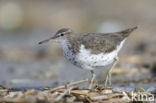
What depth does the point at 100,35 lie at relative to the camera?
25.0 feet

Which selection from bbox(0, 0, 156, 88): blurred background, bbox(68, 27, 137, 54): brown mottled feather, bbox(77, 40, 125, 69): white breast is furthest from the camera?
bbox(0, 0, 156, 88): blurred background

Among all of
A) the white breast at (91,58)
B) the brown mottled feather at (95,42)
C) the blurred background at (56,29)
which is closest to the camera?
the white breast at (91,58)

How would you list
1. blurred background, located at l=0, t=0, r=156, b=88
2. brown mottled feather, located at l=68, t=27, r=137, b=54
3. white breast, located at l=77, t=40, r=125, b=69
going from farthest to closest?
blurred background, located at l=0, t=0, r=156, b=88
brown mottled feather, located at l=68, t=27, r=137, b=54
white breast, located at l=77, t=40, r=125, b=69

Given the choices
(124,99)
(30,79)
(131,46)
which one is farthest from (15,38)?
(124,99)

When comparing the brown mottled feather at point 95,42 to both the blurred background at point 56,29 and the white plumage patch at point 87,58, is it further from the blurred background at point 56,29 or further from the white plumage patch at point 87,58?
the blurred background at point 56,29

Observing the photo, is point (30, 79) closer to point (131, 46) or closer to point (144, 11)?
point (131, 46)

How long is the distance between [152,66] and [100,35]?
2291 millimetres

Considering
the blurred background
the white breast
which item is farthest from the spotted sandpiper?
the blurred background

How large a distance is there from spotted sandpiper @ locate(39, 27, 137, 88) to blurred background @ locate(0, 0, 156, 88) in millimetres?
1022

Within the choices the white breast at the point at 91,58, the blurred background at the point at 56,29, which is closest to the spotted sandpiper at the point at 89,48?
the white breast at the point at 91,58

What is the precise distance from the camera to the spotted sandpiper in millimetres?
7004

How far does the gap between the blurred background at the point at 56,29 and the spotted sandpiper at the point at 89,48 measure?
3.35 feet

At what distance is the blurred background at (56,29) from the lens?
9211mm

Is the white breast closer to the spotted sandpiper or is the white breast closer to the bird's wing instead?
the spotted sandpiper
